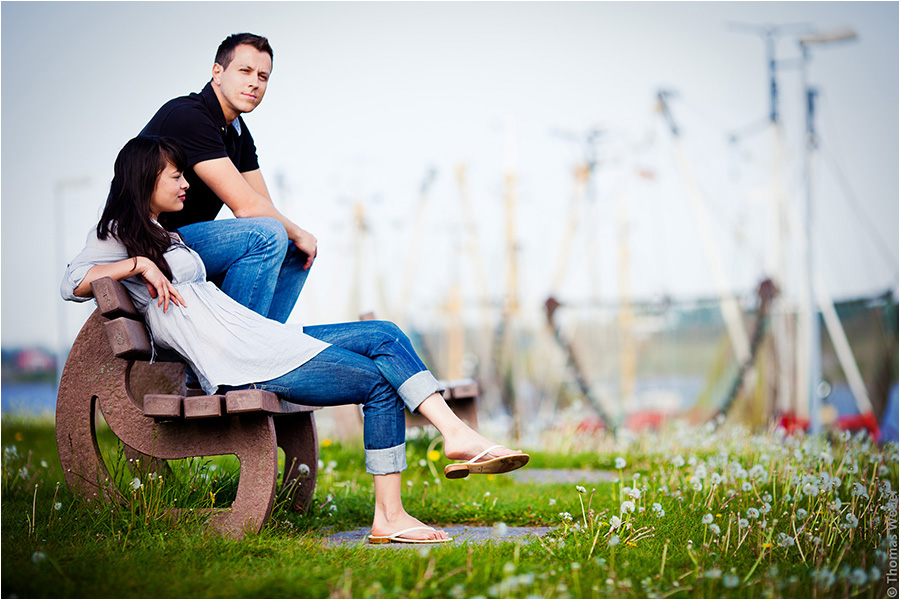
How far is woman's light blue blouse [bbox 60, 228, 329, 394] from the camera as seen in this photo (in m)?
3.04

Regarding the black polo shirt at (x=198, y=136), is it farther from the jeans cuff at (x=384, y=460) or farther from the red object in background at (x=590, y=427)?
the red object in background at (x=590, y=427)

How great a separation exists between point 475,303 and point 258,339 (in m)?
12.5

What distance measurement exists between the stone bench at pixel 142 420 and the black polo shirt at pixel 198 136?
0.55m

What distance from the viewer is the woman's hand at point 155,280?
3.02 metres

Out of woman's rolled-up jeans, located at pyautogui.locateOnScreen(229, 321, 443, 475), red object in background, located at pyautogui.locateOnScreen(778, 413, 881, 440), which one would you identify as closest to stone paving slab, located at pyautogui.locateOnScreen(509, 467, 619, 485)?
woman's rolled-up jeans, located at pyautogui.locateOnScreen(229, 321, 443, 475)

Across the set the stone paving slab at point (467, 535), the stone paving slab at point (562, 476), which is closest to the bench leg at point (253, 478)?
the stone paving slab at point (467, 535)

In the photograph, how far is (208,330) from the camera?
3.08m

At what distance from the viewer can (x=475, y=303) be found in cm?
1548

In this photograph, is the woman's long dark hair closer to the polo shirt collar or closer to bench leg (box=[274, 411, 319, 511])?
the polo shirt collar

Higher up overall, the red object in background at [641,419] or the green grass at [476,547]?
the green grass at [476,547]

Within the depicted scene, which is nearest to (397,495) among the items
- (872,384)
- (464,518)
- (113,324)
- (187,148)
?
(464,518)

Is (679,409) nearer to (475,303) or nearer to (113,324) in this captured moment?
(475,303)

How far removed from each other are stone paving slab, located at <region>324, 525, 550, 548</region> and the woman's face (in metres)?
1.44

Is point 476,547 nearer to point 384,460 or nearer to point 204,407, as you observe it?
point 384,460
